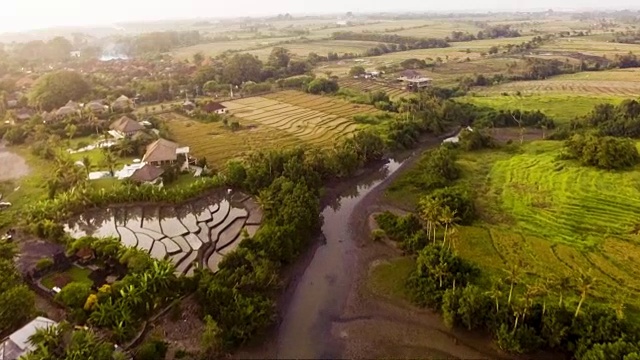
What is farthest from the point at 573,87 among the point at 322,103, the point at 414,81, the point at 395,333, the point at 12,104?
the point at 12,104

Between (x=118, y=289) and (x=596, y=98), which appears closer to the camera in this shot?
(x=118, y=289)

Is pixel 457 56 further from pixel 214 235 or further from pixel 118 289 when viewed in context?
pixel 118 289

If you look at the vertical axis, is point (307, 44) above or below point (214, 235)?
above

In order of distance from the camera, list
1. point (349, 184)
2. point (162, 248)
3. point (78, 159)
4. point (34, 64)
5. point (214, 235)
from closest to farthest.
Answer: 1. point (162, 248)
2. point (214, 235)
3. point (349, 184)
4. point (78, 159)
5. point (34, 64)

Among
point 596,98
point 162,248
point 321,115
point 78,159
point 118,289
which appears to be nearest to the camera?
point 118,289

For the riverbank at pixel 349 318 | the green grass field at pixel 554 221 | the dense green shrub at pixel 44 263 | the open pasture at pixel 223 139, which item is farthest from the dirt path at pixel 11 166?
the green grass field at pixel 554 221

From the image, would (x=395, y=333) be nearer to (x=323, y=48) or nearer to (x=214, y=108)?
(x=214, y=108)

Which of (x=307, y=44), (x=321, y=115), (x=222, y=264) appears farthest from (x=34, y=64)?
(x=222, y=264)
